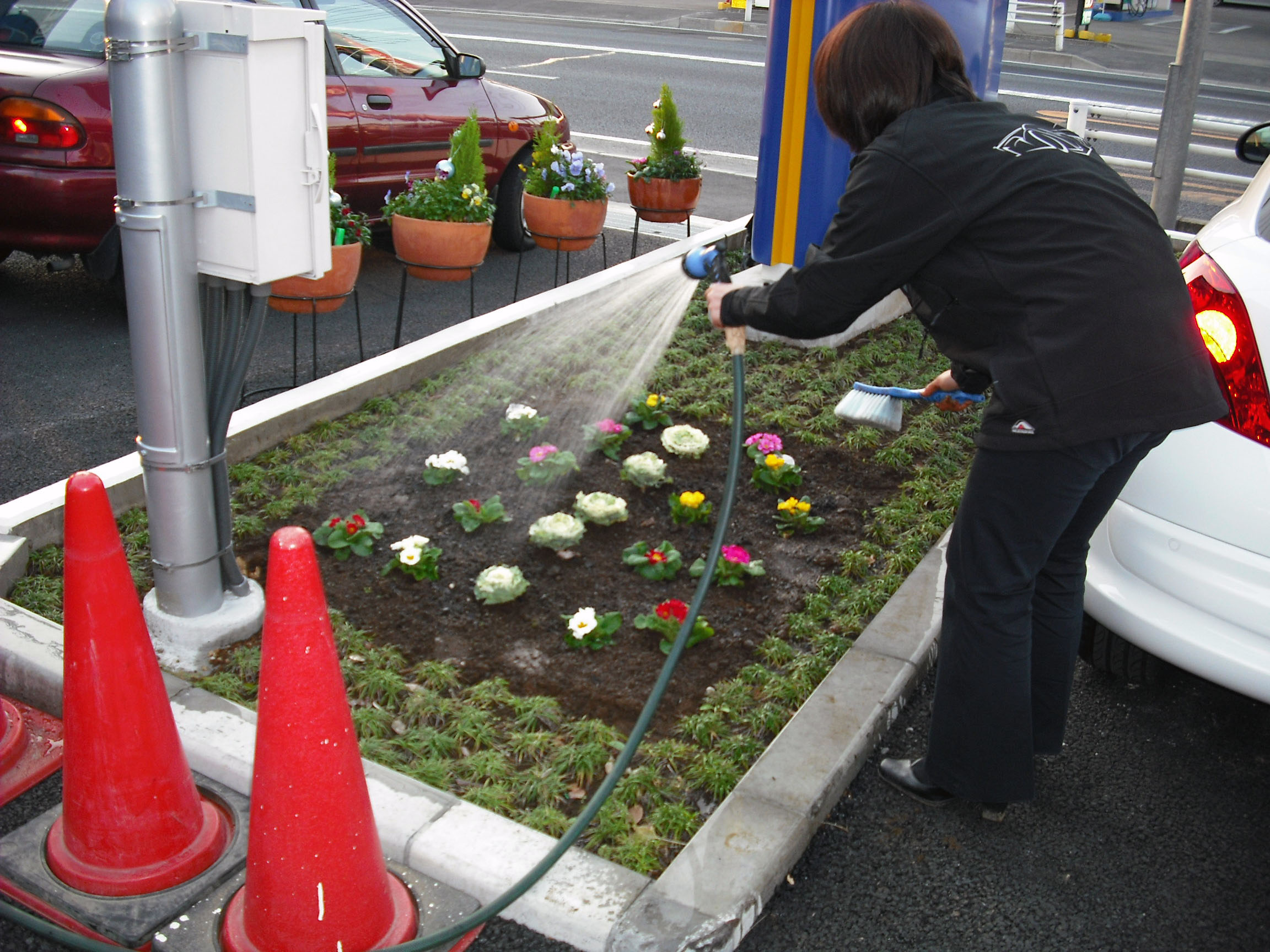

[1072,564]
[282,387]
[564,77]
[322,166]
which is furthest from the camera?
[564,77]

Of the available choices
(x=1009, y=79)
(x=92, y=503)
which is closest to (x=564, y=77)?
(x=1009, y=79)

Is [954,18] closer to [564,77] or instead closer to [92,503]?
[92,503]

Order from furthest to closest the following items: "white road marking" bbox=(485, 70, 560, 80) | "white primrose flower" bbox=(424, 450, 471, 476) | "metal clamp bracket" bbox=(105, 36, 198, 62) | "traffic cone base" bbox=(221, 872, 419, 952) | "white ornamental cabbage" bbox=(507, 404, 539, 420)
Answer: "white road marking" bbox=(485, 70, 560, 80) < "white ornamental cabbage" bbox=(507, 404, 539, 420) < "white primrose flower" bbox=(424, 450, 471, 476) < "metal clamp bracket" bbox=(105, 36, 198, 62) < "traffic cone base" bbox=(221, 872, 419, 952)

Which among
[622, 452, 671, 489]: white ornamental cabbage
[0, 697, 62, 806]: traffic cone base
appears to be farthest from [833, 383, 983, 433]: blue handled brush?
[0, 697, 62, 806]: traffic cone base

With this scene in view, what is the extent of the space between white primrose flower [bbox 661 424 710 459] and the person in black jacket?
5.99 feet

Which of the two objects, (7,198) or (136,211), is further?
(7,198)

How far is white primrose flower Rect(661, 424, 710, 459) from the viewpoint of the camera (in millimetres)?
4586

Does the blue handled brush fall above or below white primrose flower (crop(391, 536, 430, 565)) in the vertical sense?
above

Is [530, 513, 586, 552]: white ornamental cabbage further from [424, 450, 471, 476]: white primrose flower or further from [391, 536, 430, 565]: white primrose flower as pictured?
[424, 450, 471, 476]: white primrose flower

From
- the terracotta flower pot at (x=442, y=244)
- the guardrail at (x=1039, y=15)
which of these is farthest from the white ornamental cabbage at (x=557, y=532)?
the guardrail at (x=1039, y=15)

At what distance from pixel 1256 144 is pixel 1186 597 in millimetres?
2574

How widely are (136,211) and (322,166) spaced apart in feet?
1.59

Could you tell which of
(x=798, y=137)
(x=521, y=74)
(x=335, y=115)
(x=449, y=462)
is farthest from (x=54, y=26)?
(x=521, y=74)

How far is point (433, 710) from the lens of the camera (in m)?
3.14
